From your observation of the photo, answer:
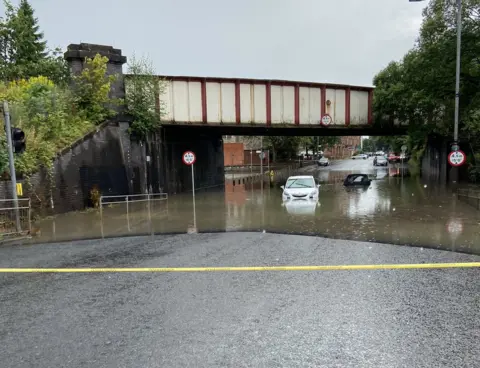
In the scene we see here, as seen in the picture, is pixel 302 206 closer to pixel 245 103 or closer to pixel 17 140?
pixel 17 140

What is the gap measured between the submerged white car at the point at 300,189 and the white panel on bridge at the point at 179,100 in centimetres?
923

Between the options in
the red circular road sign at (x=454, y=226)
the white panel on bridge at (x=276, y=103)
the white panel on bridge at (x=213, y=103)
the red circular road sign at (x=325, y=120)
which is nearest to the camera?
the red circular road sign at (x=454, y=226)

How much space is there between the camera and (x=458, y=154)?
17.9 m

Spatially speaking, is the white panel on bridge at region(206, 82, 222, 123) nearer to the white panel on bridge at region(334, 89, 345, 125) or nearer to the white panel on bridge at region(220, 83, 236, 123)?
the white panel on bridge at region(220, 83, 236, 123)

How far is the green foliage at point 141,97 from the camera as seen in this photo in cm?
2209

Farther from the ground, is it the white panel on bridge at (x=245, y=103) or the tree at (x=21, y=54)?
the tree at (x=21, y=54)

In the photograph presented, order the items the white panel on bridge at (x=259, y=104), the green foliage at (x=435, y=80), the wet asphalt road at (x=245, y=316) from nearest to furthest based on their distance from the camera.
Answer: the wet asphalt road at (x=245, y=316) < the green foliage at (x=435, y=80) < the white panel on bridge at (x=259, y=104)

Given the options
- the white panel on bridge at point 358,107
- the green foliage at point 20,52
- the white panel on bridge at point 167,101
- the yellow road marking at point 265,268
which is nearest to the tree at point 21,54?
the green foliage at point 20,52

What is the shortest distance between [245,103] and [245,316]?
906 inches

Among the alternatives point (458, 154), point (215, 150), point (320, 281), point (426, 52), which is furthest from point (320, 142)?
point (320, 281)

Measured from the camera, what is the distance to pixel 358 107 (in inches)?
1177

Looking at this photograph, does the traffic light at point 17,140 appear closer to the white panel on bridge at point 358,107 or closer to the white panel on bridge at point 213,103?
the white panel on bridge at point 213,103

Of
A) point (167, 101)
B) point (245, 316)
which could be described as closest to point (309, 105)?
point (167, 101)

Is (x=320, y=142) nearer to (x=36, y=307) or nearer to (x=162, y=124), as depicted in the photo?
(x=162, y=124)
